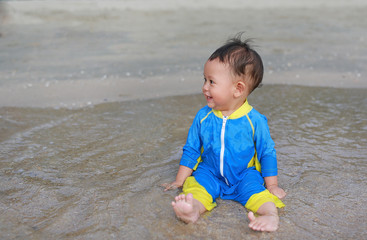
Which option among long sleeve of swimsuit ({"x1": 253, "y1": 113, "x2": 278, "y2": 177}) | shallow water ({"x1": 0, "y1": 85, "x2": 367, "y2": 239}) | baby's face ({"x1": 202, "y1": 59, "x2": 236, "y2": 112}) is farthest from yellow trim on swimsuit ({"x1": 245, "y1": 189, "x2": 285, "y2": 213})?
baby's face ({"x1": 202, "y1": 59, "x2": 236, "y2": 112})

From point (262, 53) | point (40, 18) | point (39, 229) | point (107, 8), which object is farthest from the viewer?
point (107, 8)

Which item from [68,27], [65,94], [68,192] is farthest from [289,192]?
[68,27]

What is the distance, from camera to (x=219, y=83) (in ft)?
8.07

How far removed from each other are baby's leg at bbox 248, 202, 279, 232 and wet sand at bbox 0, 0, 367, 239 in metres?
0.05

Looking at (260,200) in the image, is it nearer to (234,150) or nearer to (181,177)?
(234,150)

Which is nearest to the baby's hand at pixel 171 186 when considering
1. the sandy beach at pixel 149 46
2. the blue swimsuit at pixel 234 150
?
the blue swimsuit at pixel 234 150

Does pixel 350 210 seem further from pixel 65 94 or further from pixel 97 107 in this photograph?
pixel 65 94

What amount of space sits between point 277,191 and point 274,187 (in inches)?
1.4

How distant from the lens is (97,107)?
4.36m

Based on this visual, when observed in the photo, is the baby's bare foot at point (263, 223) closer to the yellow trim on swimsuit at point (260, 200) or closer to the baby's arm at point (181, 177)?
the yellow trim on swimsuit at point (260, 200)

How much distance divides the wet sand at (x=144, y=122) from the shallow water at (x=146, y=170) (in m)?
0.01

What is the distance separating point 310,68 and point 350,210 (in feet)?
13.0

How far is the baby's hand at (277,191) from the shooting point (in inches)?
97.3

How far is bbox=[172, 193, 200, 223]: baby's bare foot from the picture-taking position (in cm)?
211
